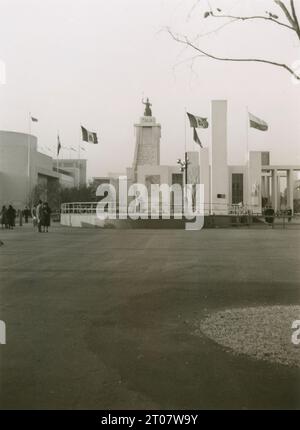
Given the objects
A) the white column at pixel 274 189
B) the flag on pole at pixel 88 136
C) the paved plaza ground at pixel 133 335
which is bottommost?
the paved plaza ground at pixel 133 335

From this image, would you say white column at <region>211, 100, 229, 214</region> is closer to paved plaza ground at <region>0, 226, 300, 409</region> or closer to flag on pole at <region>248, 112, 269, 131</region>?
flag on pole at <region>248, 112, 269, 131</region>

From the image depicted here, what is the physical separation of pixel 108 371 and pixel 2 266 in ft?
25.0

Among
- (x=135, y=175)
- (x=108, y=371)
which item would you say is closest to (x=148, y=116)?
(x=135, y=175)

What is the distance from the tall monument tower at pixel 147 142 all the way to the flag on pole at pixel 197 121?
1149cm

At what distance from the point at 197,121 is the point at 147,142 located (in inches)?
503

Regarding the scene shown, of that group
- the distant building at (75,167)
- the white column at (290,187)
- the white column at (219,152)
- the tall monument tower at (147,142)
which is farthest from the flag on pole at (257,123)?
the distant building at (75,167)

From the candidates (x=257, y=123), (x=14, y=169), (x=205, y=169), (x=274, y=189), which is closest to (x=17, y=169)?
(x=14, y=169)

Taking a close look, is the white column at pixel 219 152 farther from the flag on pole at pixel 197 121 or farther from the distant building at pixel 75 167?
the distant building at pixel 75 167

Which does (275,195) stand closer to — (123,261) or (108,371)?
(123,261)

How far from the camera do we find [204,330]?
5949 mm

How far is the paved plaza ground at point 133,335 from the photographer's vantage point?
159 inches

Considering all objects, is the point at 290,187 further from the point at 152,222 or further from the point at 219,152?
the point at 152,222

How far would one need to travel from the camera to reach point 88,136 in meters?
41.9
